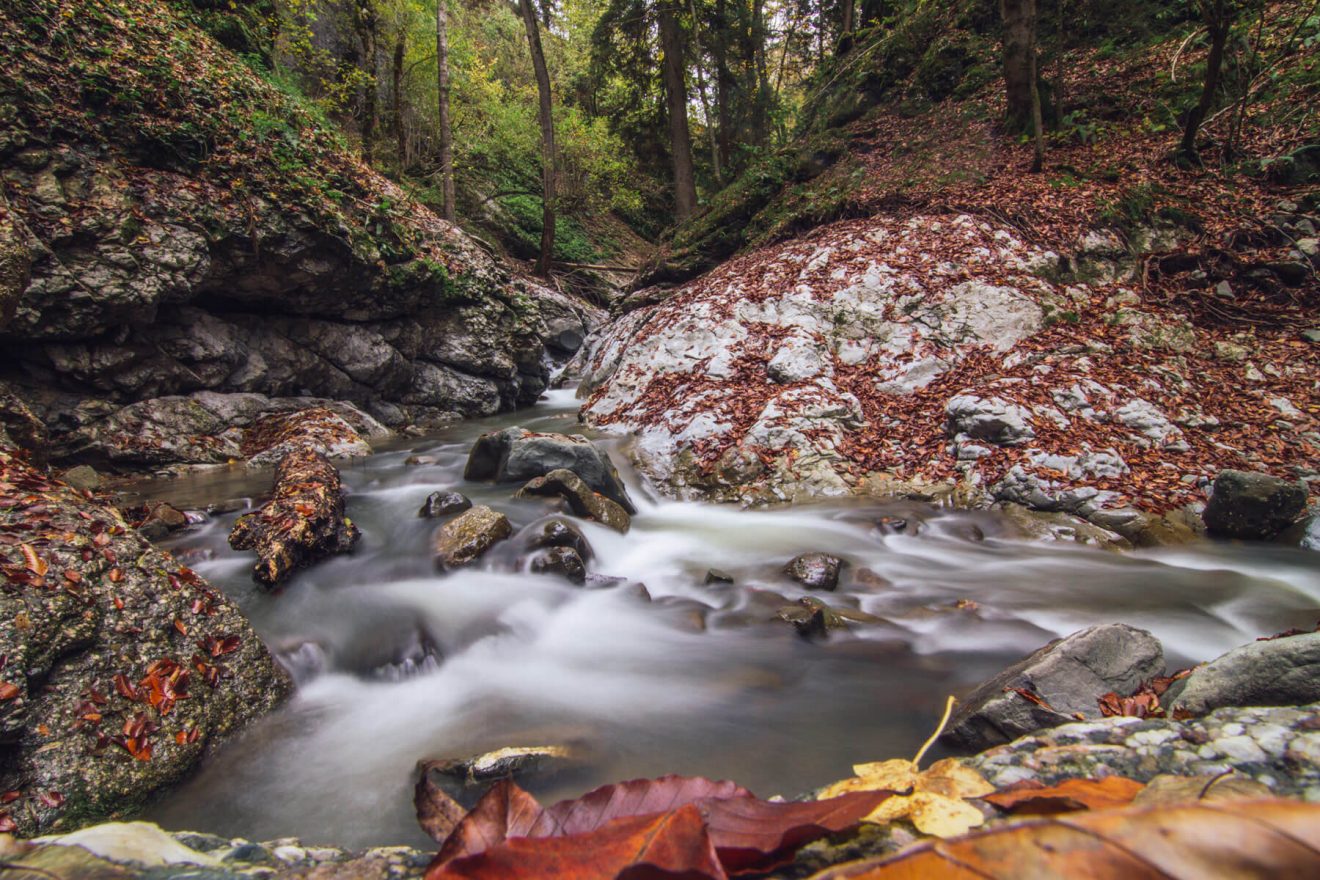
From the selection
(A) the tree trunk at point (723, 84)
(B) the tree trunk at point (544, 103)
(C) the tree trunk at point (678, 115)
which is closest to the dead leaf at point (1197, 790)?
(B) the tree trunk at point (544, 103)

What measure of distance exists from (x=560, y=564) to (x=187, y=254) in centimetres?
707

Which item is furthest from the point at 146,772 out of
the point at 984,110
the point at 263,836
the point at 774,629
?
the point at 984,110

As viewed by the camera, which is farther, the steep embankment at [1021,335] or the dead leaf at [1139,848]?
the steep embankment at [1021,335]

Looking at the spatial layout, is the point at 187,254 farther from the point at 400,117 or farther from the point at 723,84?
the point at 723,84

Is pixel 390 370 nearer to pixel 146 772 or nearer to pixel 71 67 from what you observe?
pixel 71 67

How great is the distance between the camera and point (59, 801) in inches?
77.2

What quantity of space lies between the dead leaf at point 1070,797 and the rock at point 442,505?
198 inches

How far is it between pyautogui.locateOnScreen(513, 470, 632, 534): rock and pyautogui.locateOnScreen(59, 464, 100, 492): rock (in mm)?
4433

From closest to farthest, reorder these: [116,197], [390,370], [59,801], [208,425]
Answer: [59,801] → [116,197] → [208,425] → [390,370]

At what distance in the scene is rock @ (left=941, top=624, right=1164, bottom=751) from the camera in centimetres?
215

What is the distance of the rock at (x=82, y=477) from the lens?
574cm

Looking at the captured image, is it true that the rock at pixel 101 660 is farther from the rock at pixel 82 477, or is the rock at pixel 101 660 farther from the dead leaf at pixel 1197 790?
the rock at pixel 82 477

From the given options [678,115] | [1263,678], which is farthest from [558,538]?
[678,115]

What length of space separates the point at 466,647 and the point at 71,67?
9.38m
